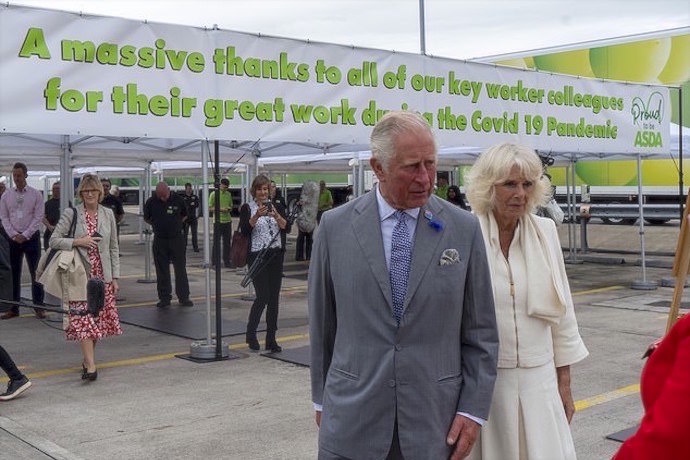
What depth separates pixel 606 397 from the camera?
7238 mm

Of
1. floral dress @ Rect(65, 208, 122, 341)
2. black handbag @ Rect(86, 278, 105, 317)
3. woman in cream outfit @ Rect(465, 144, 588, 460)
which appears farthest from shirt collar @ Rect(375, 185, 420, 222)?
floral dress @ Rect(65, 208, 122, 341)

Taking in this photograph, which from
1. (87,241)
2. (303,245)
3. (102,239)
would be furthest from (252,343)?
(303,245)

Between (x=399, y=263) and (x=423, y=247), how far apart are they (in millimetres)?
95

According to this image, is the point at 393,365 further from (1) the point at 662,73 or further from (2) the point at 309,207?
(1) the point at 662,73

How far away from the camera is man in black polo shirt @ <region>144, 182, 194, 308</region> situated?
42.0ft

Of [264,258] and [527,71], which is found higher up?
[527,71]

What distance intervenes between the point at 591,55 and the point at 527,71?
11.5 metres

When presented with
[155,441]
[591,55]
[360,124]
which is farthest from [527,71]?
[591,55]

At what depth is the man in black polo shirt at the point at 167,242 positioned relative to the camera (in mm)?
12805

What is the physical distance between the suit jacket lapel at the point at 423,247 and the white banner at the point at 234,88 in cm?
535

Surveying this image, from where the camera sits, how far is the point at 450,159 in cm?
1670

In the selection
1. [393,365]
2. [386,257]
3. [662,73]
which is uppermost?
[662,73]

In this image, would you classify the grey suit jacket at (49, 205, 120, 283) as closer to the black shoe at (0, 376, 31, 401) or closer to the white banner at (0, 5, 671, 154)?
the white banner at (0, 5, 671, 154)

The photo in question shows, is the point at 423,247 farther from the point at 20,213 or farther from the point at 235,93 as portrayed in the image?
the point at 20,213
